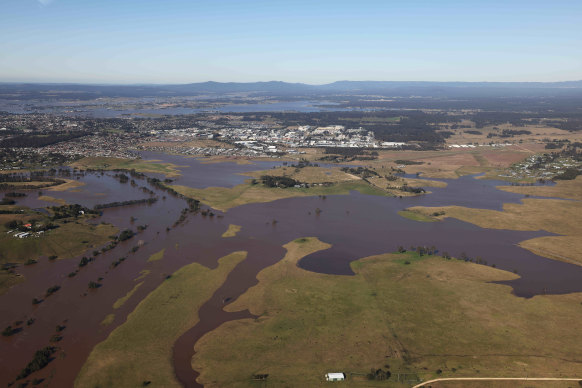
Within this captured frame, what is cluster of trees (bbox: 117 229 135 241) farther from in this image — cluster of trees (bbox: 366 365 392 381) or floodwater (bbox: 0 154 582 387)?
cluster of trees (bbox: 366 365 392 381)

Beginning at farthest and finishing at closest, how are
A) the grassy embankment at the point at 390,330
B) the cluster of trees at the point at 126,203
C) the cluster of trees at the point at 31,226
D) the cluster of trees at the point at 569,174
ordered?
the cluster of trees at the point at 569,174
the cluster of trees at the point at 126,203
the cluster of trees at the point at 31,226
the grassy embankment at the point at 390,330

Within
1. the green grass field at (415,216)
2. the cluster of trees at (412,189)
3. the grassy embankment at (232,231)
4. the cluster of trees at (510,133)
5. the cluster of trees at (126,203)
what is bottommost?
the grassy embankment at (232,231)

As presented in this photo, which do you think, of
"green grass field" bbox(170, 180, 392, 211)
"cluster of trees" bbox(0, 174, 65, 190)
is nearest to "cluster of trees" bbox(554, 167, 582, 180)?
"green grass field" bbox(170, 180, 392, 211)

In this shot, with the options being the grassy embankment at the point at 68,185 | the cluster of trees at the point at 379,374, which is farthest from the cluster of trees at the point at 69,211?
the cluster of trees at the point at 379,374

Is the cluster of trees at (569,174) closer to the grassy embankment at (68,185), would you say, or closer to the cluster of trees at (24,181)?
the grassy embankment at (68,185)

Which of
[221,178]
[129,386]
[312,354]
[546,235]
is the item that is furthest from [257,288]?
[221,178]

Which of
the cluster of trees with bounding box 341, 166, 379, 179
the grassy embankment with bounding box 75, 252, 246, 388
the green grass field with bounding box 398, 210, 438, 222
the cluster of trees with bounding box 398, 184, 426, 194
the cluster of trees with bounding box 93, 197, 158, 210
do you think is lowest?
the grassy embankment with bounding box 75, 252, 246, 388

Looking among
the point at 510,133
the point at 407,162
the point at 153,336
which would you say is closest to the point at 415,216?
the point at 153,336
